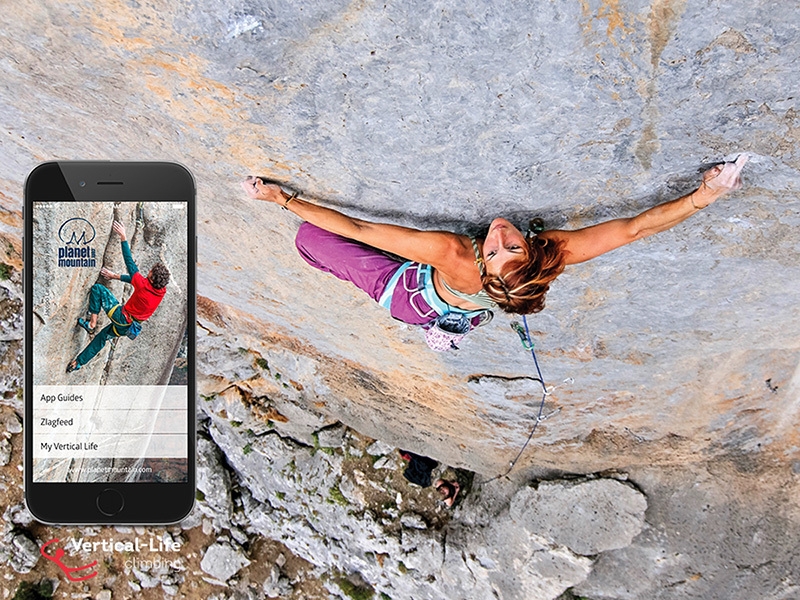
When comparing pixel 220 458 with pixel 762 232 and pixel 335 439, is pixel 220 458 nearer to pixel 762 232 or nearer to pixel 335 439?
pixel 335 439

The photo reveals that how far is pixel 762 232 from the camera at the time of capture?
2.90 m

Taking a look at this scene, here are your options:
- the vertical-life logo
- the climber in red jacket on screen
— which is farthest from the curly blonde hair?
the vertical-life logo

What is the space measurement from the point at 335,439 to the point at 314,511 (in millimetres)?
900

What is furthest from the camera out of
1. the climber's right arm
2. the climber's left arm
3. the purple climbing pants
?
the purple climbing pants

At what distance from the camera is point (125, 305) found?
354 cm

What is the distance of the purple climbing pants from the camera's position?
3275 millimetres

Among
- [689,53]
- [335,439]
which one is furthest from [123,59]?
[335,439]

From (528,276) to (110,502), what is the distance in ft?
9.08

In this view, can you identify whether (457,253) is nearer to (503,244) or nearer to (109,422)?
(503,244)

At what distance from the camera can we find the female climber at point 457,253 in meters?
2.69

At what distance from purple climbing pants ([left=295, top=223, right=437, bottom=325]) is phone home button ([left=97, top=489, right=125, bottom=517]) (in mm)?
1825

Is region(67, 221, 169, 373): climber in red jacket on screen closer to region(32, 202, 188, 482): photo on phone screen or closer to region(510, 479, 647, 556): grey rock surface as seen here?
region(32, 202, 188, 482): photo on phone screen

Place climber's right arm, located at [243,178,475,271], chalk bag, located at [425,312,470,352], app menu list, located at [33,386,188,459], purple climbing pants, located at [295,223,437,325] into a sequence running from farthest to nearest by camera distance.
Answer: app menu list, located at [33,386,188,459] → chalk bag, located at [425,312,470,352] → purple climbing pants, located at [295,223,437,325] → climber's right arm, located at [243,178,475,271]

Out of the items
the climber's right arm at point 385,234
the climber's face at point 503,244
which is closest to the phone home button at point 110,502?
the climber's right arm at point 385,234
